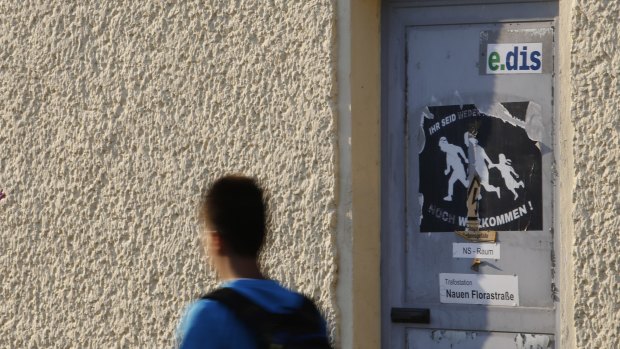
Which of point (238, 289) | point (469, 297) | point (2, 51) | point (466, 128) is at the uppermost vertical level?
point (2, 51)

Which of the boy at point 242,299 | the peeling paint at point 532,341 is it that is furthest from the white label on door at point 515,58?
the boy at point 242,299

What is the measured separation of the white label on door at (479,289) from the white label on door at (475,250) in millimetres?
94

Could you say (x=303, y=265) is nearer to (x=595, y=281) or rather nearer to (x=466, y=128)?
(x=466, y=128)

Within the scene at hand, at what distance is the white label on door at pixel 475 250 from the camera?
5.20m

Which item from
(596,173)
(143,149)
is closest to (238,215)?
(596,173)

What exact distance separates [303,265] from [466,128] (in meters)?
1.01

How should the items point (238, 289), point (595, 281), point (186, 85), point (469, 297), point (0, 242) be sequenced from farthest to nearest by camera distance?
point (0, 242) < point (186, 85) < point (469, 297) < point (595, 281) < point (238, 289)

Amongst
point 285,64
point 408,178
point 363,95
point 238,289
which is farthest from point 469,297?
point 238,289

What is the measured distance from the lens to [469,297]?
17.2 ft

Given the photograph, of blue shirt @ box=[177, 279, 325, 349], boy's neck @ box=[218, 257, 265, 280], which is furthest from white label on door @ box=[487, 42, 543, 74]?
blue shirt @ box=[177, 279, 325, 349]

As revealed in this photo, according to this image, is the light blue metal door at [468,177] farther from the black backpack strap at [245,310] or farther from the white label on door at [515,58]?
the black backpack strap at [245,310]

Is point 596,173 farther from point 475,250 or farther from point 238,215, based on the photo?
point 238,215

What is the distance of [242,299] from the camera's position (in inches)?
111

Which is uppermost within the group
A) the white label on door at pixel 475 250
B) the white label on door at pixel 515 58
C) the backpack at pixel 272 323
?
the white label on door at pixel 515 58
